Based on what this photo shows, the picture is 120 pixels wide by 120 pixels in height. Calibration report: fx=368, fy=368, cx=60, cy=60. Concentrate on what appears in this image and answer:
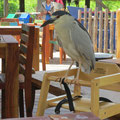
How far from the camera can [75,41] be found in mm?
1955

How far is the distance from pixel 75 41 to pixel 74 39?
1cm

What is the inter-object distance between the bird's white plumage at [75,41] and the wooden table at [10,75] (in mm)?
384

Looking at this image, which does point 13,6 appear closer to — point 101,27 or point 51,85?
point 101,27

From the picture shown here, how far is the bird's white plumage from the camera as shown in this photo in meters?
1.85

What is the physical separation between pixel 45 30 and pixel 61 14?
4717 millimetres

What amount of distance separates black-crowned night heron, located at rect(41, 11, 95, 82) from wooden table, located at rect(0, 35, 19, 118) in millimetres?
384

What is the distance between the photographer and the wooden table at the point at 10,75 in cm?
230

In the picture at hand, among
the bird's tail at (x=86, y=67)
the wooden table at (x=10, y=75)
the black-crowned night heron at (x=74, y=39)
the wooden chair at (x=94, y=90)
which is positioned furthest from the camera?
the wooden table at (x=10, y=75)

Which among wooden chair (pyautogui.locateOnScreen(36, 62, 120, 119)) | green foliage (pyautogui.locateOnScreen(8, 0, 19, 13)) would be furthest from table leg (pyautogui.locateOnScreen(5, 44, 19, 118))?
green foliage (pyautogui.locateOnScreen(8, 0, 19, 13))

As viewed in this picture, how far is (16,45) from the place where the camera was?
7.58ft

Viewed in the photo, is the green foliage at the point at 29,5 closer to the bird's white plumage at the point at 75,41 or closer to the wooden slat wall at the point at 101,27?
the wooden slat wall at the point at 101,27

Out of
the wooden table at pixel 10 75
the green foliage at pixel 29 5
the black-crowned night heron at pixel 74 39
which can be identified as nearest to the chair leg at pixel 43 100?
the black-crowned night heron at pixel 74 39

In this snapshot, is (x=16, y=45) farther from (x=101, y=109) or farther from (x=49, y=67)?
(x=49, y=67)

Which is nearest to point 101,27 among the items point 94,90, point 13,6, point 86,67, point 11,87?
point 11,87
